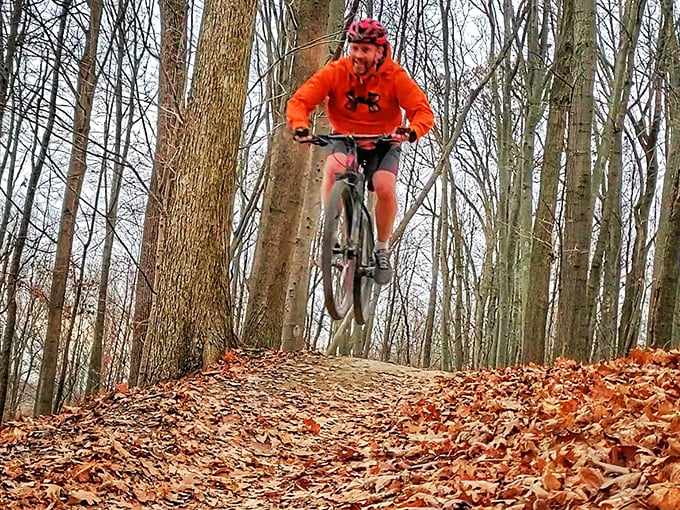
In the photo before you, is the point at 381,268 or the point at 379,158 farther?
the point at 381,268

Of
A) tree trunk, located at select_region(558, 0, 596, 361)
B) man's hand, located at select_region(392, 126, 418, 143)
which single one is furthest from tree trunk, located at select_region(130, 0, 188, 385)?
tree trunk, located at select_region(558, 0, 596, 361)

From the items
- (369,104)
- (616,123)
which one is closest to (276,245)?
(369,104)

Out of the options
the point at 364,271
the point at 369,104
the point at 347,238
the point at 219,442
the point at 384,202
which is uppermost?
the point at 369,104

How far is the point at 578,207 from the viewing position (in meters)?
7.75

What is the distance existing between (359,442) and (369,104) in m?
2.86

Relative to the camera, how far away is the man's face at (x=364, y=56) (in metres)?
5.97

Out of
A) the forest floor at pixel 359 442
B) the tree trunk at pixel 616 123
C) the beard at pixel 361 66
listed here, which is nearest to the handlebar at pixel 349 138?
the beard at pixel 361 66

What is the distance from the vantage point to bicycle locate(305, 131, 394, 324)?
5.82m

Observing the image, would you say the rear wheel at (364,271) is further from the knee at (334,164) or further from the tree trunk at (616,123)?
the tree trunk at (616,123)

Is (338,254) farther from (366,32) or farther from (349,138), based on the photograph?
(366,32)

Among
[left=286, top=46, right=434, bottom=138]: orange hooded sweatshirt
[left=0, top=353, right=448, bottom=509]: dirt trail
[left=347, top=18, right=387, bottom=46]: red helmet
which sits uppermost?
[left=347, top=18, right=387, bottom=46]: red helmet

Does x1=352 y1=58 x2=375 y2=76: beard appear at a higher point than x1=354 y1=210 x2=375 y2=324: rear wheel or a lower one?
higher

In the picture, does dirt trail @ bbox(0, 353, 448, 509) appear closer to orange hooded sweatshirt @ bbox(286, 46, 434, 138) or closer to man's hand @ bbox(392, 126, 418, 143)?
man's hand @ bbox(392, 126, 418, 143)

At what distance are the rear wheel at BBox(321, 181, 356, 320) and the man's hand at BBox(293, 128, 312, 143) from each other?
449 mm
